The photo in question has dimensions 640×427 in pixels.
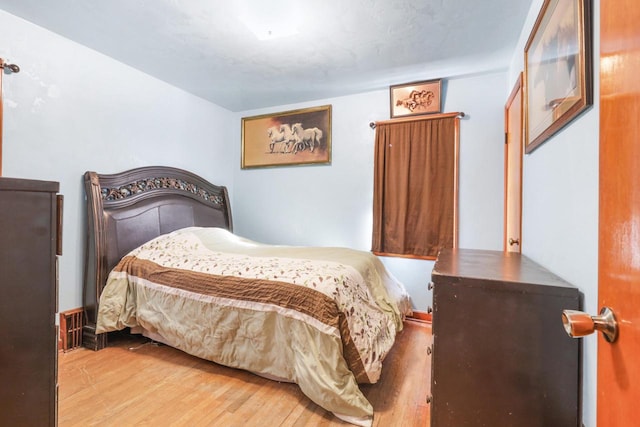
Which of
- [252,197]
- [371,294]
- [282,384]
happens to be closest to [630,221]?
[371,294]

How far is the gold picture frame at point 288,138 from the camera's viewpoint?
351 centimetres

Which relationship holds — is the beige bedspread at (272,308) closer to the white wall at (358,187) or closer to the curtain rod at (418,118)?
the white wall at (358,187)

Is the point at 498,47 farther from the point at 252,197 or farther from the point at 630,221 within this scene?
the point at 252,197

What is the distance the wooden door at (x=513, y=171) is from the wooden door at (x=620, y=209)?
4.92 ft

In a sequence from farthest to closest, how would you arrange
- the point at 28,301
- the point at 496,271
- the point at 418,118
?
the point at 418,118 → the point at 496,271 → the point at 28,301

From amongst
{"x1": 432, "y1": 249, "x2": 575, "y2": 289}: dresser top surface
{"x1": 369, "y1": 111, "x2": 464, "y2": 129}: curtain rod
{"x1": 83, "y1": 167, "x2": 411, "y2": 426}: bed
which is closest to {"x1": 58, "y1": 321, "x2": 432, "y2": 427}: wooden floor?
{"x1": 83, "y1": 167, "x2": 411, "y2": 426}: bed

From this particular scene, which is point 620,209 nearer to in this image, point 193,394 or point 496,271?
point 496,271

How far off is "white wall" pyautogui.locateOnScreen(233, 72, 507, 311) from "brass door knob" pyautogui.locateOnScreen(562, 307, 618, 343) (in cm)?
251

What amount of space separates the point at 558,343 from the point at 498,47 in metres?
2.35

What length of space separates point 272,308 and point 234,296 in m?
0.30

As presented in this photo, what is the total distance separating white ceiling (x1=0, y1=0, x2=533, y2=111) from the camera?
74.9 inches

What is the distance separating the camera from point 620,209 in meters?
0.53

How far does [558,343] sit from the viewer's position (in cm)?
94

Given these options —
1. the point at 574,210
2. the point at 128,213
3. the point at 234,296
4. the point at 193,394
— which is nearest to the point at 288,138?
the point at 128,213
